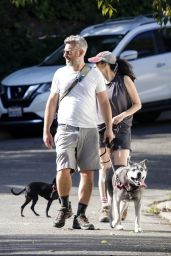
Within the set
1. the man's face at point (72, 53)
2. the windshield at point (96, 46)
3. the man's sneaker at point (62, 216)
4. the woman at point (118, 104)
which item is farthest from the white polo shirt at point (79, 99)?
the windshield at point (96, 46)

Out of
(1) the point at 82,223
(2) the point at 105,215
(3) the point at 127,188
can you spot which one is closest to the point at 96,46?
(2) the point at 105,215

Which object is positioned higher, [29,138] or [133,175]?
[133,175]

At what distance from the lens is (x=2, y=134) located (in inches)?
816

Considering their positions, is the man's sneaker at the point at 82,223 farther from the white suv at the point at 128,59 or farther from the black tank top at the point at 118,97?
the white suv at the point at 128,59

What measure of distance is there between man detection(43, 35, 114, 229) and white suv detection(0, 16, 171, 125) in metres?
8.93

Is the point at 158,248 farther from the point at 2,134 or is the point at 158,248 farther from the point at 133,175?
the point at 2,134

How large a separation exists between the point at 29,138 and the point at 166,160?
13.6 ft

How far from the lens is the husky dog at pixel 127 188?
34.2 feet

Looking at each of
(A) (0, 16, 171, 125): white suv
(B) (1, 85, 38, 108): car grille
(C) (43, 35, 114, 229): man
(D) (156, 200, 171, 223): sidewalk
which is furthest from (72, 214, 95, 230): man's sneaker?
(B) (1, 85, 38, 108): car grille

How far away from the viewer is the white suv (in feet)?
64.8

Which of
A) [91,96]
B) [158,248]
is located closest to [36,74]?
[91,96]

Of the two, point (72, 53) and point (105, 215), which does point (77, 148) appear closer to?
point (72, 53)

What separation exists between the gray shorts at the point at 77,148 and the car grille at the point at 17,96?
29.9 feet

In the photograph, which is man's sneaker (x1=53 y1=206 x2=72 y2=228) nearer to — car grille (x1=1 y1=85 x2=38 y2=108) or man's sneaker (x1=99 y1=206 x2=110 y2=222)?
man's sneaker (x1=99 y1=206 x2=110 y2=222)
